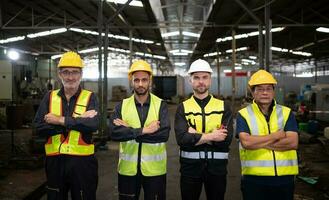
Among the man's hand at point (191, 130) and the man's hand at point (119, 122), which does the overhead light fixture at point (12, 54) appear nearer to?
the man's hand at point (119, 122)

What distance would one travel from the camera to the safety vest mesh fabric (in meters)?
3.49

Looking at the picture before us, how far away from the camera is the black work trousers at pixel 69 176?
3.32 meters

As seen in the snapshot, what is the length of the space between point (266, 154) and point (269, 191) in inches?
12.9

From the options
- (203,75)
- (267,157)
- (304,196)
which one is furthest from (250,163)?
(304,196)

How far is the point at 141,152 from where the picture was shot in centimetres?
338

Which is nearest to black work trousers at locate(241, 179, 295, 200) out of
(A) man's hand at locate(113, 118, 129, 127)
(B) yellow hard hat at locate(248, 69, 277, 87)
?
(B) yellow hard hat at locate(248, 69, 277, 87)

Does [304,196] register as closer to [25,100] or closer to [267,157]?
[267,157]

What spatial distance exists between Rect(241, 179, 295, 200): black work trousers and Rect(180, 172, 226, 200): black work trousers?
28 centimetres

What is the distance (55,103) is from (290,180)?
2313 millimetres

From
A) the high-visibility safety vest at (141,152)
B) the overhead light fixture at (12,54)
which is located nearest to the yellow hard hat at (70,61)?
the high-visibility safety vest at (141,152)

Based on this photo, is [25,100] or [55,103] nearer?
[55,103]

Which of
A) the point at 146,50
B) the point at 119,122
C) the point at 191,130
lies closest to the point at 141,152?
the point at 119,122

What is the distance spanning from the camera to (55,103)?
3477 mm

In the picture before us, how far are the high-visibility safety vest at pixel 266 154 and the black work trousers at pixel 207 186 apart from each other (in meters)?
0.26
